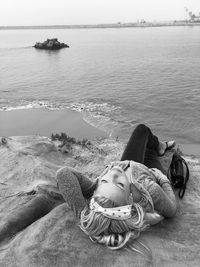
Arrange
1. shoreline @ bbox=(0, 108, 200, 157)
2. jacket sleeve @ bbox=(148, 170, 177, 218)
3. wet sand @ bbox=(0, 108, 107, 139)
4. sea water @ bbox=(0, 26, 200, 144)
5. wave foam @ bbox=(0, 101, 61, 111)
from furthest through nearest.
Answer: wave foam @ bbox=(0, 101, 61, 111), sea water @ bbox=(0, 26, 200, 144), wet sand @ bbox=(0, 108, 107, 139), shoreline @ bbox=(0, 108, 200, 157), jacket sleeve @ bbox=(148, 170, 177, 218)

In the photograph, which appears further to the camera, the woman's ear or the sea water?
the sea water

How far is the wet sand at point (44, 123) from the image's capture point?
12672mm

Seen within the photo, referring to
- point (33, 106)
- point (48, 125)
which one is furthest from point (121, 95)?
point (48, 125)

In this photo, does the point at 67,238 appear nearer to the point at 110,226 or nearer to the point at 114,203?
the point at 110,226

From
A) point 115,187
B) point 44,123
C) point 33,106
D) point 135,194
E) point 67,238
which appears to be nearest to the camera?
point 115,187

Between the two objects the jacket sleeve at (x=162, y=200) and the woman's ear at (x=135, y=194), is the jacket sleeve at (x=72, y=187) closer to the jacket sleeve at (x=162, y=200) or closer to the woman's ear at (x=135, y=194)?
the woman's ear at (x=135, y=194)

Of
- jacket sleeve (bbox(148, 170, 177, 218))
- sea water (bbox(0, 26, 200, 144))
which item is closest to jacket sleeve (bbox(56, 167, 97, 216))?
jacket sleeve (bbox(148, 170, 177, 218))

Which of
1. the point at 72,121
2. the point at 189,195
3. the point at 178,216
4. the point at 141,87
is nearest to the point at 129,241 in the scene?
the point at 178,216

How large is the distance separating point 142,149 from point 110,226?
2.40 metres

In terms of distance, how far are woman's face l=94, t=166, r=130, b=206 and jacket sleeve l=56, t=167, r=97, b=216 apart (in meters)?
0.31

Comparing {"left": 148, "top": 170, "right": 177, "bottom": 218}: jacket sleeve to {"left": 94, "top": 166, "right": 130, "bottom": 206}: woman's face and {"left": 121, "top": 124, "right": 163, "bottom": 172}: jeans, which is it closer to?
{"left": 94, "top": 166, "right": 130, "bottom": 206}: woman's face

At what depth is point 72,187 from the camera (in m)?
3.91

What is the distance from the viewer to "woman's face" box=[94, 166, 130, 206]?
3.43 metres

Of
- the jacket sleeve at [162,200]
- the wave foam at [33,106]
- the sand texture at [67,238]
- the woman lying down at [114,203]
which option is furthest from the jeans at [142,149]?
the wave foam at [33,106]
